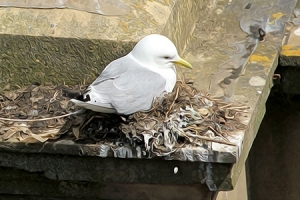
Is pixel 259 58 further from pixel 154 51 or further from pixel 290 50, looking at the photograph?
pixel 154 51

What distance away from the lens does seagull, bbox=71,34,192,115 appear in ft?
7.71

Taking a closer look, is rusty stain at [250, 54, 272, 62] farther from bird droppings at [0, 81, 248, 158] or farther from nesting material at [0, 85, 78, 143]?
nesting material at [0, 85, 78, 143]

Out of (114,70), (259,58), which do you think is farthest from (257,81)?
(114,70)

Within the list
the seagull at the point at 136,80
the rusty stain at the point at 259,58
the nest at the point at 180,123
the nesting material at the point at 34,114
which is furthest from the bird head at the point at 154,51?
the rusty stain at the point at 259,58

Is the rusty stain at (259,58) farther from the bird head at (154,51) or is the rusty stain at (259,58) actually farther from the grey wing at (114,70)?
the grey wing at (114,70)

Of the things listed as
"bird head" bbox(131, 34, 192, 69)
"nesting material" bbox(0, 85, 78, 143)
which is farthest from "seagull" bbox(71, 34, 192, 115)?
"nesting material" bbox(0, 85, 78, 143)

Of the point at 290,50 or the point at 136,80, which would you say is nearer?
the point at 136,80

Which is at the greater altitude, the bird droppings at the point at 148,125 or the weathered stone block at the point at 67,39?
the weathered stone block at the point at 67,39

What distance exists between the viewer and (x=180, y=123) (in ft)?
7.88

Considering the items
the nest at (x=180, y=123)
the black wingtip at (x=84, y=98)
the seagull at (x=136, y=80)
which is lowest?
the nest at (x=180, y=123)

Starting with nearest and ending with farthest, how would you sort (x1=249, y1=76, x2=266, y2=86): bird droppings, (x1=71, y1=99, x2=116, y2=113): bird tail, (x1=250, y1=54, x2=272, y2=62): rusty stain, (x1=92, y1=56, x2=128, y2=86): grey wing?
(x1=71, y1=99, x2=116, y2=113): bird tail, (x1=92, y1=56, x2=128, y2=86): grey wing, (x1=249, y1=76, x2=266, y2=86): bird droppings, (x1=250, y1=54, x2=272, y2=62): rusty stain

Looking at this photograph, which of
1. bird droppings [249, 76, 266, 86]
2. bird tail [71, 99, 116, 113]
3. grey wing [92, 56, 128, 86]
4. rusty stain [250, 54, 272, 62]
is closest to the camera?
bird tail [71, 99, 116, 113]

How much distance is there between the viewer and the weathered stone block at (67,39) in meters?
2.79

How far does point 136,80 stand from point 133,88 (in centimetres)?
5
